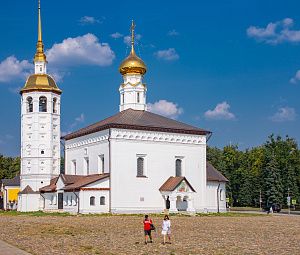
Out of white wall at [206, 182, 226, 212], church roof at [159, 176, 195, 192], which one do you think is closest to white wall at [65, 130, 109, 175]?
church roof at [159, 176, 195, 192]

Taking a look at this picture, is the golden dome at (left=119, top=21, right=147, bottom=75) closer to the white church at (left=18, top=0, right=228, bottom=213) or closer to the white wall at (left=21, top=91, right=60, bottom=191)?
the white church at (left=18, top=0, right=228, bottom=213)

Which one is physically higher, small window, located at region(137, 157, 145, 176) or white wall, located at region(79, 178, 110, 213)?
small window, located at region(137, 157, 145, 176)

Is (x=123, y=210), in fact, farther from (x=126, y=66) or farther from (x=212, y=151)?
(x=212, y=151)

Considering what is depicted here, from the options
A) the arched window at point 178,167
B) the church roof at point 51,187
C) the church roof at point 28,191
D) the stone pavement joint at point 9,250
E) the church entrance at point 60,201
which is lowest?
the stone pavement joint at point 9,250

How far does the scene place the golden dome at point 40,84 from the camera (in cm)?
5712

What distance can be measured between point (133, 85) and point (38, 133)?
35.6 feet

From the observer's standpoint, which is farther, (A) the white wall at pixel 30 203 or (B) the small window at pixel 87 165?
(A) the white wall at pixel 30 203

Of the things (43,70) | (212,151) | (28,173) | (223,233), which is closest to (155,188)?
(28,173)

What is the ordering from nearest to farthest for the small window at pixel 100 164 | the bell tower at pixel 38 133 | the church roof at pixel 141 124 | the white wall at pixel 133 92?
the church roof at pixel 141 124 < the small window at pixel 100 164 < the bell tower at pixel 38 133 < the white wall at pixel 133 92

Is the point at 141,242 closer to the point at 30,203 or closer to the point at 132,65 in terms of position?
the point at 30,203

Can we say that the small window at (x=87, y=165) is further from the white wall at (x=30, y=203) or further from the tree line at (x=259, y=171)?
the tree line at (x=259, y=171)

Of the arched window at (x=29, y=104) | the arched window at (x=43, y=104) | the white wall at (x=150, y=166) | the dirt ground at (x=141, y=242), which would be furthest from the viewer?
the arched window at (x=29, y=104)

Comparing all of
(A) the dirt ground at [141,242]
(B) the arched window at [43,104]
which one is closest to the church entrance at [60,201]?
(B) the arched window at [43,104]

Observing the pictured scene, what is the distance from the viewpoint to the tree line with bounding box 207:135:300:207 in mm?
Answer: 73062
